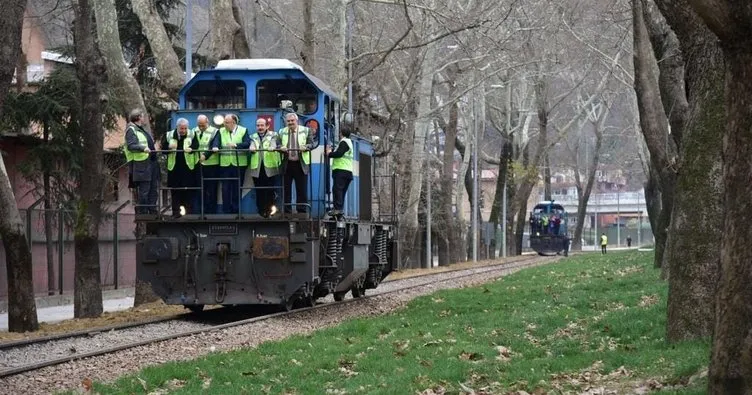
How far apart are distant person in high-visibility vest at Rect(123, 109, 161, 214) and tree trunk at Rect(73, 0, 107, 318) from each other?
1.56m

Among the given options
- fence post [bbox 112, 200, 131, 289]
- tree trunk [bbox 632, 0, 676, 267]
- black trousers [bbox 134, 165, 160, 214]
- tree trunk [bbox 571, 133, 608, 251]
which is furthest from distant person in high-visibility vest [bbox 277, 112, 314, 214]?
tree trunk [bbox 571, 133, 608, 251]

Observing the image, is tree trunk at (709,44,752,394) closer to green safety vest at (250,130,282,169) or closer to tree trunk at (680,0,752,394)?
tree trunk at (680,0,752,394)

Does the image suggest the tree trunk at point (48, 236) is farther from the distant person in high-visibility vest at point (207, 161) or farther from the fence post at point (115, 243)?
the distant person in high-visibility vest at point (207, 161)

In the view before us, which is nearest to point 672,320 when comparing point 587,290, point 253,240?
point 253,240

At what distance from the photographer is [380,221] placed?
81.9 ft

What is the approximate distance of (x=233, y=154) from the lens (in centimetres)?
1834

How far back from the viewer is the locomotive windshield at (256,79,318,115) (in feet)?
64.2

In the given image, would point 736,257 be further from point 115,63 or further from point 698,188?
point 115,63

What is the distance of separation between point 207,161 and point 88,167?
2.88m

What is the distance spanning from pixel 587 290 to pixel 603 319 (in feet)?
24.1

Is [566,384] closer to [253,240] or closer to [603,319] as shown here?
[603,319]

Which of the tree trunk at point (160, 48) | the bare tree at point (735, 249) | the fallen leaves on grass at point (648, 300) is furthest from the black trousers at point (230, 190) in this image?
the bare tree at point (735, 249)

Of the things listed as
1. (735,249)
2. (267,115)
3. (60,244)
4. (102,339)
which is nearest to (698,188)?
(735,249)

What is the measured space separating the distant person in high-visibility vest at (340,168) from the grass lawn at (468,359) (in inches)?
102
